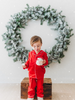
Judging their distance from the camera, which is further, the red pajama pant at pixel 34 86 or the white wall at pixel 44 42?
the white wall at pixel 44 42

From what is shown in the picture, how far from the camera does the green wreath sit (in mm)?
2250

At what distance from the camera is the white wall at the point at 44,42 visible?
238 cm

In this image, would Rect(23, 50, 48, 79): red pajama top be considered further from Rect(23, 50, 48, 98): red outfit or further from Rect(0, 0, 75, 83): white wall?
Rect(0, 0, 75, 83): white wall

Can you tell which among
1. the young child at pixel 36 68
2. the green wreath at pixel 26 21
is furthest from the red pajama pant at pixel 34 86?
the green wreath at pixel 26 21

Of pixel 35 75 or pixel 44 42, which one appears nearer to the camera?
pixel 35 75

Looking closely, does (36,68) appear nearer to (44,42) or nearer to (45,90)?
(45,90)

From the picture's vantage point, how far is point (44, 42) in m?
2.38

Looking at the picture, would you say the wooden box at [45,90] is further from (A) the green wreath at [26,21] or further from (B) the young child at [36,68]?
(A) the green wreath at [26,21]

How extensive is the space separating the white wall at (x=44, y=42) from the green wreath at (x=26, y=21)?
12 centimetres

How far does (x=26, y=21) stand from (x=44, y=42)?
1.75 ft

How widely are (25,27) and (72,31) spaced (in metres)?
0.92

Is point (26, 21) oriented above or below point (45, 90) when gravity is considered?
above

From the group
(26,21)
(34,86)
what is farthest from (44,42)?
(34,86)

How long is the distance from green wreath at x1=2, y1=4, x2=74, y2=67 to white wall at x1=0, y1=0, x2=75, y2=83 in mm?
124
